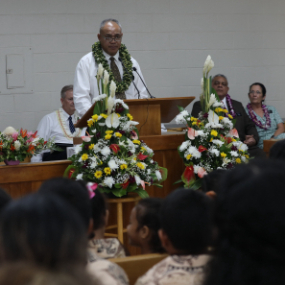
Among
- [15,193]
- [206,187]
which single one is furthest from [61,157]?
[206,187]

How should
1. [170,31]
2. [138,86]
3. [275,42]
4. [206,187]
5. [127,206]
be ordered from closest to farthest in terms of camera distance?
[206,187]
[127,206]
[138,86]
[170,31]
[275,42]

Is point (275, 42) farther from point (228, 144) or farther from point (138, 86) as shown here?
point (228, 144)

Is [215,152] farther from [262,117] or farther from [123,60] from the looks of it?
[262,117]

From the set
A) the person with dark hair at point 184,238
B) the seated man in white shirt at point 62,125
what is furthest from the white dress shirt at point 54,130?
the person with dark hair at point 184,238

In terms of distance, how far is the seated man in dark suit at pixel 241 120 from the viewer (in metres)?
5.03

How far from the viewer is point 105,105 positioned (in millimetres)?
3229

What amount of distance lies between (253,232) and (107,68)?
315 cm

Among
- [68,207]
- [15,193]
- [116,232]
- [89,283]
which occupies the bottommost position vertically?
[116,232]

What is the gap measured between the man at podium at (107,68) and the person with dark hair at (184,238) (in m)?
2.37

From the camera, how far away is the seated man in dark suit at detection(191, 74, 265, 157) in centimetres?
503

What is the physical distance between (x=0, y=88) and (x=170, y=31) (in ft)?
7.14

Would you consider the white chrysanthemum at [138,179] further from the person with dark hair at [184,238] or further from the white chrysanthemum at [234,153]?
the person with dark hair at [184,238]

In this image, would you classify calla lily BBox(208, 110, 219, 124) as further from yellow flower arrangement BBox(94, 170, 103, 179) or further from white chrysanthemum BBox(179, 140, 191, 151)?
yellow flower arrangement BBox(94, 170, 103, 179)

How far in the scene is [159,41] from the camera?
19.2 ft
